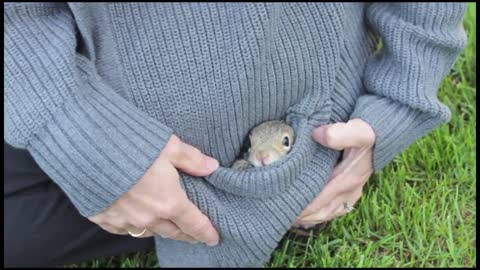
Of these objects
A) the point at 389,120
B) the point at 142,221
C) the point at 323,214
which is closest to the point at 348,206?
the point at 323,214

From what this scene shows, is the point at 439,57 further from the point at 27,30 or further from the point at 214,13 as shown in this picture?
the point at 27,30

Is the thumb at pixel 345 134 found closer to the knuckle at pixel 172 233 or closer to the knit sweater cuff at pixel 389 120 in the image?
the knit sweater cuff at pixel 389 120

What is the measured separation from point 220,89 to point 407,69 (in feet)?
1.04

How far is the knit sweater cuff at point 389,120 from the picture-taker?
125 cm

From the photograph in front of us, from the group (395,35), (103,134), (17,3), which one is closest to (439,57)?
(395,35)

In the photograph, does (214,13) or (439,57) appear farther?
(439,57)

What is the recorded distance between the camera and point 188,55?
111 cm

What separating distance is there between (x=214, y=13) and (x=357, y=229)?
54cm

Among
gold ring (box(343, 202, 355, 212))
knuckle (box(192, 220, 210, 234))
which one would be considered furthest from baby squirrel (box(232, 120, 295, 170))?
gold ring (box(343, 202, 355, 212))

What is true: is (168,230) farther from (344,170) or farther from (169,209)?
(344,170)

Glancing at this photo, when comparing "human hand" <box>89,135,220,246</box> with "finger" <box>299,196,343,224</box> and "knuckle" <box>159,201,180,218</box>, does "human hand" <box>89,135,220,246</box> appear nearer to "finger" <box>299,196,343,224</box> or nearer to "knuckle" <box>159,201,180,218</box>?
"knuckle" <box>159,201,180,218</box>

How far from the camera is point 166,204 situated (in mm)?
1131

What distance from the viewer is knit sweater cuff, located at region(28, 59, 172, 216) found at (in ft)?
3.53

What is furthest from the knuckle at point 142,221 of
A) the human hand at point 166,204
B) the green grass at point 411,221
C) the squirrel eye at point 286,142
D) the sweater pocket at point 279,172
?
the green grass at point 411,221
